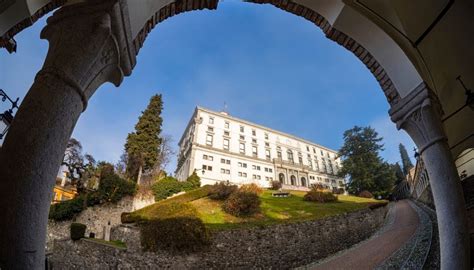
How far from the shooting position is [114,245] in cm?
1294

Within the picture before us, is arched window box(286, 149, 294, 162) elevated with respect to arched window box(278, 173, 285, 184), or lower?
elevated

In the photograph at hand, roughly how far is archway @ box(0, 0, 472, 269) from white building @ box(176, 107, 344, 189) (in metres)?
38.2

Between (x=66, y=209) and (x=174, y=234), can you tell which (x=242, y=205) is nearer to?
(x=174, y=234)

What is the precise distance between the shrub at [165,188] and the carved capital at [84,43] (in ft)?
77.3

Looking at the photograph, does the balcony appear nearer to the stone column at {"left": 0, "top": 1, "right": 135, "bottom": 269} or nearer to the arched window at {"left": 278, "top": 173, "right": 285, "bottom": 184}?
the arched window at {"left": 278, "top": 173, "right": 285, "bottom": 184}

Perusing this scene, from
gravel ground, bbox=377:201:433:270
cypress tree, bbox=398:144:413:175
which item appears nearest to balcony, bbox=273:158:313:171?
cypress tree, bbox=398:144:413:175

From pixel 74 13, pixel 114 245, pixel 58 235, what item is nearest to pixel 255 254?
pixel 114 245

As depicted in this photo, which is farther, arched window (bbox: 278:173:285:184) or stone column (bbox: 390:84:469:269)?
arched window (bbox: 278:173:285:184)

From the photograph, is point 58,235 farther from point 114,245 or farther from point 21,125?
point 21,125

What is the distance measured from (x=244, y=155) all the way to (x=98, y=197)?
101 ft

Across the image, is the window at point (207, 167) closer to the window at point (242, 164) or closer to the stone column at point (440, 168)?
the window at point (242, 164)

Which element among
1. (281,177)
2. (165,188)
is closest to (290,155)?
(281,177)

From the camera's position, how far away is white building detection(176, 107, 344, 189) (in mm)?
42812

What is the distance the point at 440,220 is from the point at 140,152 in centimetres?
2797
